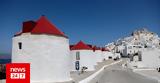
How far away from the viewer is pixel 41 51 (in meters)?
22.7

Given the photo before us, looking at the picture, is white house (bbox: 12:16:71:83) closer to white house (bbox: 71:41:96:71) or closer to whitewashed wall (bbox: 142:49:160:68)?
white house (bbox: 71:41:96:71)

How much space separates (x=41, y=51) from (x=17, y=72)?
45.9 feet

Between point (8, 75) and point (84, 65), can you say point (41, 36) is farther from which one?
point (84, 65)

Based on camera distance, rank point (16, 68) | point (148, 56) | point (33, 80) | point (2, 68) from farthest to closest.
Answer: point (148, 56) → point (2, 68) → point (33, 80) → point (16, 68)

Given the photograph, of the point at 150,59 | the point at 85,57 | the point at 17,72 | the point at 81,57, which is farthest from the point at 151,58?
the point at 17,72

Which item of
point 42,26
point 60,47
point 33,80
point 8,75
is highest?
point 42,26

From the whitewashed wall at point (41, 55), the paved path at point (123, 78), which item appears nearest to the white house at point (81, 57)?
the paved path at point (123, 78)

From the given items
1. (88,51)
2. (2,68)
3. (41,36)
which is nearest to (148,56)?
(88,51)

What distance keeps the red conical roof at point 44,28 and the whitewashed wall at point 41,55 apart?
1.85ft

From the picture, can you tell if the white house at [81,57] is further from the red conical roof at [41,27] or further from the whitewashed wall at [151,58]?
the whitewashed wall at [151,58]

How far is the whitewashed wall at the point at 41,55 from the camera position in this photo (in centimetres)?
2256

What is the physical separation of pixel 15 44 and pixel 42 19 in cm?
408

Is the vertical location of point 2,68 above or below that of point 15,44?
below

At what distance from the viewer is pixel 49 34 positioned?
76.9ft
